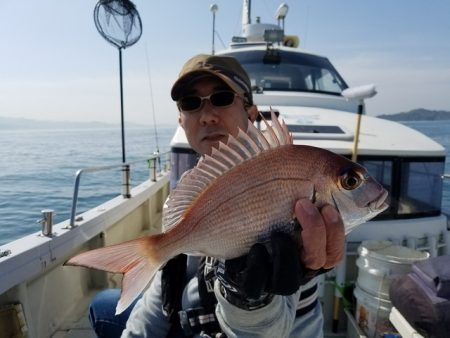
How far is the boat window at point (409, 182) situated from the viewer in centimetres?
330

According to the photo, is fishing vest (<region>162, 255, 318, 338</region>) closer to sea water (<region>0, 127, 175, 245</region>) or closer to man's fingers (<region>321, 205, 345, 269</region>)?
man's fingers (<region>321, 205, 345, 269</region>)

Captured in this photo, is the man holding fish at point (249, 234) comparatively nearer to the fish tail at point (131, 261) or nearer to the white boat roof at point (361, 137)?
the fish tail at point (131, 261)

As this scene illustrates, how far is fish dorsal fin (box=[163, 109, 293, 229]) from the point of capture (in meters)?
1.23

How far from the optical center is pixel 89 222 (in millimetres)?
3586

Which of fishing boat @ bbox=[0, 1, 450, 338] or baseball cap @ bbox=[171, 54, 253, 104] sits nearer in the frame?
baseball cap @ bbox=[171, 54, 253, 104]

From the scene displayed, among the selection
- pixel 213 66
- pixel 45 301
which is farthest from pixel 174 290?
pixel 45 301

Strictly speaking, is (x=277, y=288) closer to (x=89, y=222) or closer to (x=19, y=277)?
(x=19, y=277)

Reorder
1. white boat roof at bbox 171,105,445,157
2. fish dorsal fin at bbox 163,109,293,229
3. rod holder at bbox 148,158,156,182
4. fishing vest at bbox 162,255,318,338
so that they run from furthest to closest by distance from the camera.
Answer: rod holder at bbox 148,158,156,182, white boat roof at bbox 171,105,445,157, fishing vest at bbox 162,255,318,338, fish dorsal fin at bbox 163,109,293,229

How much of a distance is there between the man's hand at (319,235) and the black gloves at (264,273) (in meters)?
0.04

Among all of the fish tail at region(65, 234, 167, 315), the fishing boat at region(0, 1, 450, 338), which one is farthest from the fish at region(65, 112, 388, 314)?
the fishing boat at region(0, 1, 450, 338)

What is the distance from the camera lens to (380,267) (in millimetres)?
2797

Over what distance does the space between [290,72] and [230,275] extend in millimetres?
5266

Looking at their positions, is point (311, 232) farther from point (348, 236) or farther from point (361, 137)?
point (361, 137)

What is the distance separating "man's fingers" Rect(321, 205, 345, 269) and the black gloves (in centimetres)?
11
